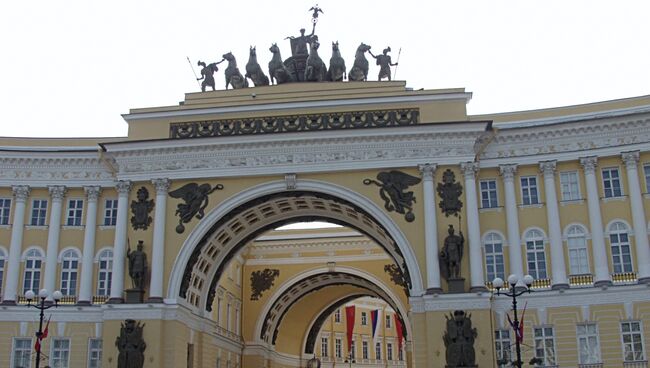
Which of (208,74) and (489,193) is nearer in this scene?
(489,193)

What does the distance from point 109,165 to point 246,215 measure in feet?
23.4

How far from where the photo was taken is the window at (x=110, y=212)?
40531mm

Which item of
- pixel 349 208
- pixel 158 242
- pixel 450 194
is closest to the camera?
pixel 450 194

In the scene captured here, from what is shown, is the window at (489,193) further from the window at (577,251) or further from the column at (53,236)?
the column at (53,236)

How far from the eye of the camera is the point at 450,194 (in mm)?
36906

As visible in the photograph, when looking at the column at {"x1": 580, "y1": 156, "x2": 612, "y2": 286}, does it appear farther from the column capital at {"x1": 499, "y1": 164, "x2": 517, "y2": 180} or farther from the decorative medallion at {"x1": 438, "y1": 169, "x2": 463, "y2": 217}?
the decorative medallion at {"x1": 438, "y1": 169, "x2": 463, "y2": 217}

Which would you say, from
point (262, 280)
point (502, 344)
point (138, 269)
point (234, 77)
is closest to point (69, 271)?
point (138, 269)

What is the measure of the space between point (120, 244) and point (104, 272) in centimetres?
222

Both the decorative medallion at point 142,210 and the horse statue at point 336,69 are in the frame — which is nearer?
the decorative medallion at point 142,210

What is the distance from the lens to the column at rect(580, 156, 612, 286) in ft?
116

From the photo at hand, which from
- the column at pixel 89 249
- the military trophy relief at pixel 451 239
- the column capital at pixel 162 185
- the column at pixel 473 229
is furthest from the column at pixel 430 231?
the column at pixel 89 249

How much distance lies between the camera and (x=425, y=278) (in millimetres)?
36219

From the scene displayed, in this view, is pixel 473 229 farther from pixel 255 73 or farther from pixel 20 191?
pixel 20 191

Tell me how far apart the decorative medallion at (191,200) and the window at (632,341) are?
1907 centimetres
